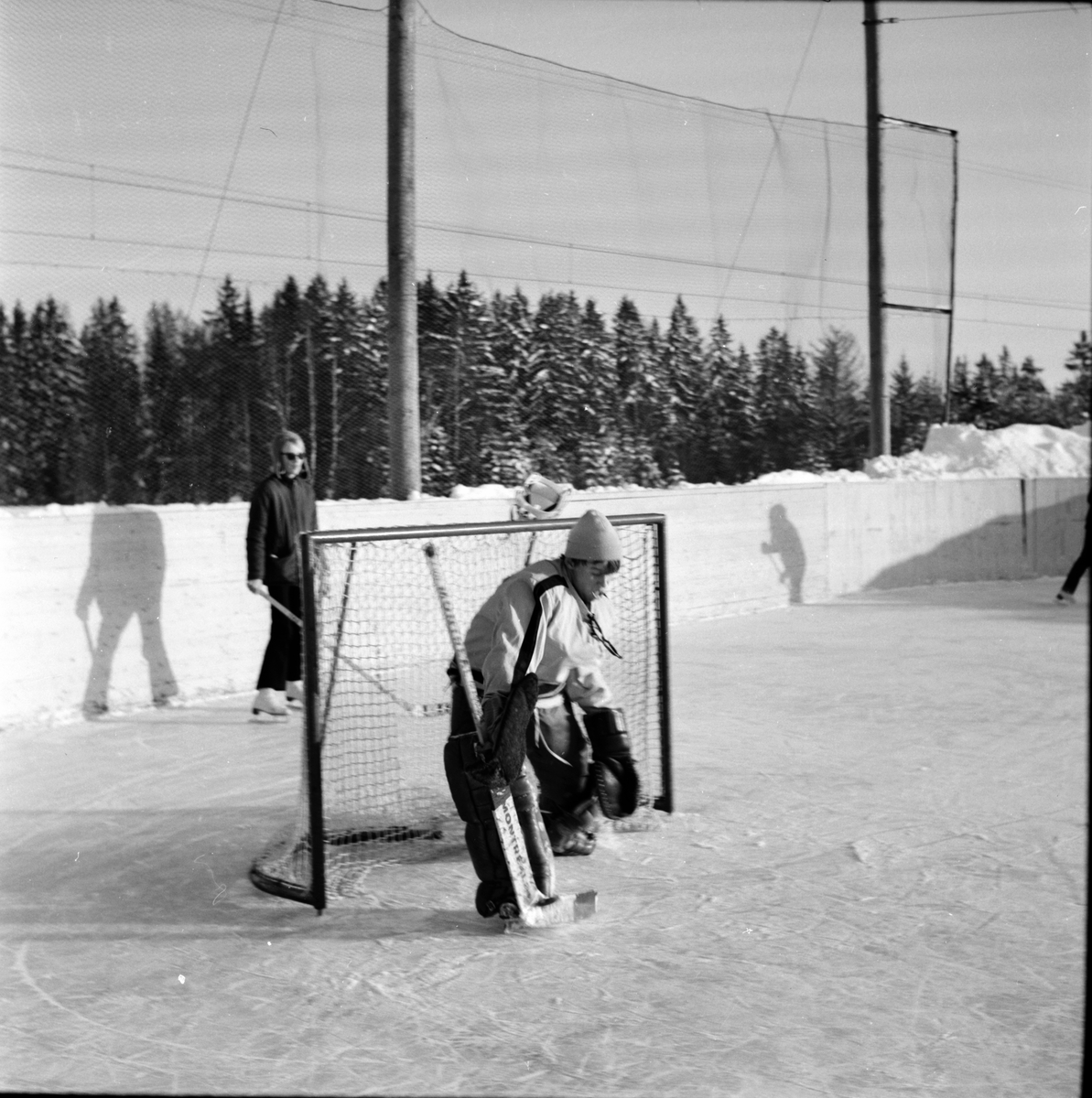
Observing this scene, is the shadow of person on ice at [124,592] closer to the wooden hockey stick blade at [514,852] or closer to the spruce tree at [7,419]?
the spruce tree at [7,419]

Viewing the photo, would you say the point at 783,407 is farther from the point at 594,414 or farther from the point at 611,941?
the point at 611,941

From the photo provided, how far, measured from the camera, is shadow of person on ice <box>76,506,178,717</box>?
7785 mm

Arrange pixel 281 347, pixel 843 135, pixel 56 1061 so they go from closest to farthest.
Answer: pixel 56 1061 → pixel 281 347 → pixel 843 135

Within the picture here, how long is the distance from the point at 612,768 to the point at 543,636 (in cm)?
68

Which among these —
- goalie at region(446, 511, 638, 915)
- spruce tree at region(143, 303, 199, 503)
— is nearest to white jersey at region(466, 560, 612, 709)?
goalie at region(446, 511, 638, 915)

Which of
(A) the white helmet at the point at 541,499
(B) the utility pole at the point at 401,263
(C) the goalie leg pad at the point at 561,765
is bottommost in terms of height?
(C) the goalie leg pad at the point at 561,765

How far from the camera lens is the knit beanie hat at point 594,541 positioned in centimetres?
441

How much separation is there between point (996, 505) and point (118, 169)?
37.2ft

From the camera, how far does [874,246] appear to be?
52.3 ft

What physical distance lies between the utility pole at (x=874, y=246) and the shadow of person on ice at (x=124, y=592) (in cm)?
1034

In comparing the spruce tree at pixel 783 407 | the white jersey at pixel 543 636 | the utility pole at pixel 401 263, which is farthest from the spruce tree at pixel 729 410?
the white jersey at pixel 543 636

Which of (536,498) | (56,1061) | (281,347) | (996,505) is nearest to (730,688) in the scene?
(536,498)

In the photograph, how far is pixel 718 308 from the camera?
13617mm

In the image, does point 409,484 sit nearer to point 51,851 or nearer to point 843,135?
point 51,851
